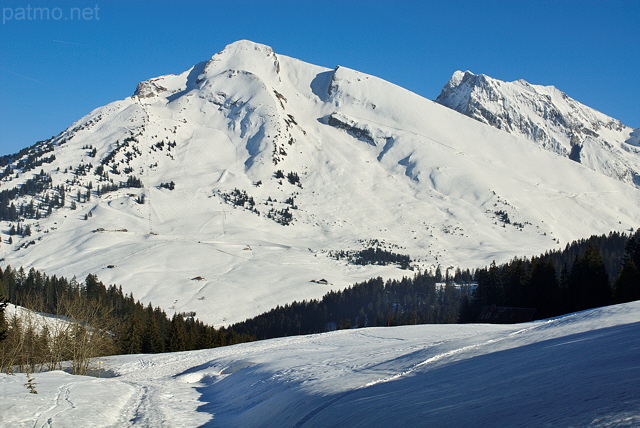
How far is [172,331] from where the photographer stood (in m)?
67.6

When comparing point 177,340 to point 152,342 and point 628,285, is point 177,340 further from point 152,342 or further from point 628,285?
point 628,285

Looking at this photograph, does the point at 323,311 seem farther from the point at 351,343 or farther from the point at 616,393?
the point at 616,393

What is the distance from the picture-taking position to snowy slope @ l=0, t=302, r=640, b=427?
858cm

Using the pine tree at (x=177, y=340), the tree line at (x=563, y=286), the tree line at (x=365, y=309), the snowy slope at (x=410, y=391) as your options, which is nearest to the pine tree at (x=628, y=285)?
the tree line at (x=563, y=286)

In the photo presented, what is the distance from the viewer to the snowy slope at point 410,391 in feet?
28.1

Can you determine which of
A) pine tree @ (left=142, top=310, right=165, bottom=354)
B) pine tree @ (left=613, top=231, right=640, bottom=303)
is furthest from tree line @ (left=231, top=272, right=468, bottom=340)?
pine tree @ (left=613, top=231, right=640, bottom=303)

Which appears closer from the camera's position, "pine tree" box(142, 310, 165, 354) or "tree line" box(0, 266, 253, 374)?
"tree line" box(0, 266, 253, 374)

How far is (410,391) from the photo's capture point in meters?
13.0

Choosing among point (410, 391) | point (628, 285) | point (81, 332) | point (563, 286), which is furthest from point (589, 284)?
point (410, 391)

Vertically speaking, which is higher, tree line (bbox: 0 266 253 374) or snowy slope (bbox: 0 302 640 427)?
tree line (bbox: 0 266 253 374)

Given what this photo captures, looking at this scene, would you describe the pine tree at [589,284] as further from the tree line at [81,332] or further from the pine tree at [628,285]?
the tree line at [81,332]

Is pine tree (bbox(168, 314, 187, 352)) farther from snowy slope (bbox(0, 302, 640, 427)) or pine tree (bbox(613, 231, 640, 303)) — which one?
pine tree (bbox(613, 231, 640, 303))

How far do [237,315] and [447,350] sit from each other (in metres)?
125

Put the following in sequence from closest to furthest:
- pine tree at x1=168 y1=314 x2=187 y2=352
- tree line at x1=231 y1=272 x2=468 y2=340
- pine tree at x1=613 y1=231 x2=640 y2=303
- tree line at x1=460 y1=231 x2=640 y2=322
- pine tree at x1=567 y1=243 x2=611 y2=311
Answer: pine tree at x1=613 y1=231 x2=640 y2=303
tree line at x1=460 y1=231 x2=640 y2=322
pine tree at x1=567 y1=243 x2=611 y2=311
pine tree at x1=168 y1=314 x2=187 y2=352
tree line at x1=231 y1=272 x2=468 y2=340
